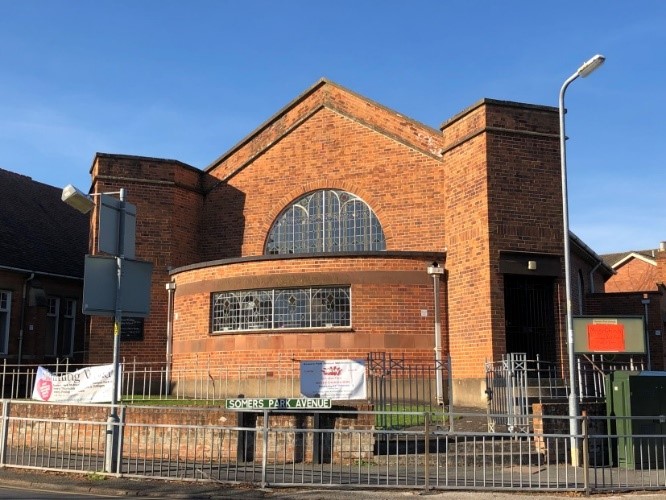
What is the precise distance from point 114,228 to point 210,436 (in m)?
4.28

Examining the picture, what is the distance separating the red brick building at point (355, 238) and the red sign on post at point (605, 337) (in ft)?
11.2

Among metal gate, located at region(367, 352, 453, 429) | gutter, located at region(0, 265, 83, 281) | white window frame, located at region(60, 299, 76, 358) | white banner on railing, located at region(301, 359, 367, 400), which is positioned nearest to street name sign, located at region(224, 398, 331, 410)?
white banner on railing, located at region(301, 359, 367, 400)

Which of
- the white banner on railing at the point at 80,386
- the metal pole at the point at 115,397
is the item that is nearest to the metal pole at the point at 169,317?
the white banner on railing at the point at 80,386

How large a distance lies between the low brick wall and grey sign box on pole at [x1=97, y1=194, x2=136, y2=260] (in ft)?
8.69

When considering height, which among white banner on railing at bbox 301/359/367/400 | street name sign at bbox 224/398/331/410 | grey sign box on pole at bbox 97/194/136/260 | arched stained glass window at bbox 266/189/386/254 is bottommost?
street name sign at bbox 224/398/331/410

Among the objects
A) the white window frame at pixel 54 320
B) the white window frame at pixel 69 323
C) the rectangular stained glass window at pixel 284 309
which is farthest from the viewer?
the white window frame at pixel 69 323

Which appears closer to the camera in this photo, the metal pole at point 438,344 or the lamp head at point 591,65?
the lamp head at point 591,65

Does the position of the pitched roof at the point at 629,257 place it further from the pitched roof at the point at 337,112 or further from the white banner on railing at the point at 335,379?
the white banner on railing at the point at 335,379

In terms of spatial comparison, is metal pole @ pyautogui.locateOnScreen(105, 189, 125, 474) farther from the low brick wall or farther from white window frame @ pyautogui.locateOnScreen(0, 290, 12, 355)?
white window frame @ pyautogui.locateOnScreen(0, 290, 12, 355)

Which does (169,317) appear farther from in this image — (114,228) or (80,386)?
(114,228)

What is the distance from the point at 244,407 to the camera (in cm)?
1230

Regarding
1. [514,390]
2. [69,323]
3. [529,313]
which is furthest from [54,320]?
[514,390]

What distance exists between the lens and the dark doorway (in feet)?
57.3

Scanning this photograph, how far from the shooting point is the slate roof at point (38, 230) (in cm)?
2719
